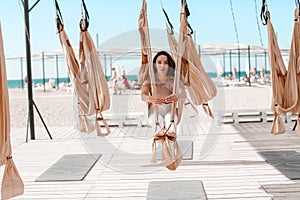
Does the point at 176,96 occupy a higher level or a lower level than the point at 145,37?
lower

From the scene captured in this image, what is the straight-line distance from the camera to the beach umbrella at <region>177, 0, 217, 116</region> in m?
3.20

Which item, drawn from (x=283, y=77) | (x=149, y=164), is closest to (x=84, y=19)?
(x=149, y=164)

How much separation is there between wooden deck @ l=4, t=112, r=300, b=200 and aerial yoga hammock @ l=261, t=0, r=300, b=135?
0.54 meters

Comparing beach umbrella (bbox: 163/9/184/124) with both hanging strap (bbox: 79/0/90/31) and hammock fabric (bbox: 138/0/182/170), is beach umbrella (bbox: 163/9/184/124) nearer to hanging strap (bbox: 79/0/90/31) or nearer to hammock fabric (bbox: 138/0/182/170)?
hammock fabric (bbox: 138/0/182/170)

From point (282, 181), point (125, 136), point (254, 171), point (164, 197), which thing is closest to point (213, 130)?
point (125, 136)

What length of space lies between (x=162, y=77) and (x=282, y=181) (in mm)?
1232

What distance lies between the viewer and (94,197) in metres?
2.98

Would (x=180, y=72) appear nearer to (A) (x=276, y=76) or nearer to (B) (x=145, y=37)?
(B) (x=145, y=37)

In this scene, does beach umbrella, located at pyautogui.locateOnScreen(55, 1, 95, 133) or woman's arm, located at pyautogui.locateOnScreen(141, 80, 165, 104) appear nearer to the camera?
woman's arm, located at pyautogui.locateOnScreen(141, 80, 165, 104)

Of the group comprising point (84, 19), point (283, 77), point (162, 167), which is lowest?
point (162, 167)

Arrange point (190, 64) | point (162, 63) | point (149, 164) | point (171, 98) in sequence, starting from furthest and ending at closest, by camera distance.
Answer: point (149, 164)
point (162, 63)
point (190, 64)
point (171, 98)

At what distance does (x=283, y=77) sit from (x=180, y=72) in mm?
900

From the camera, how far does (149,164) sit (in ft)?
12.5

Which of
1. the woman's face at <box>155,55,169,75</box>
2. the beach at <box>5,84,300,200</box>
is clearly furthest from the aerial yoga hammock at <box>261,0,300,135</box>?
the woman's face at <box>155,55,169,75</box>
